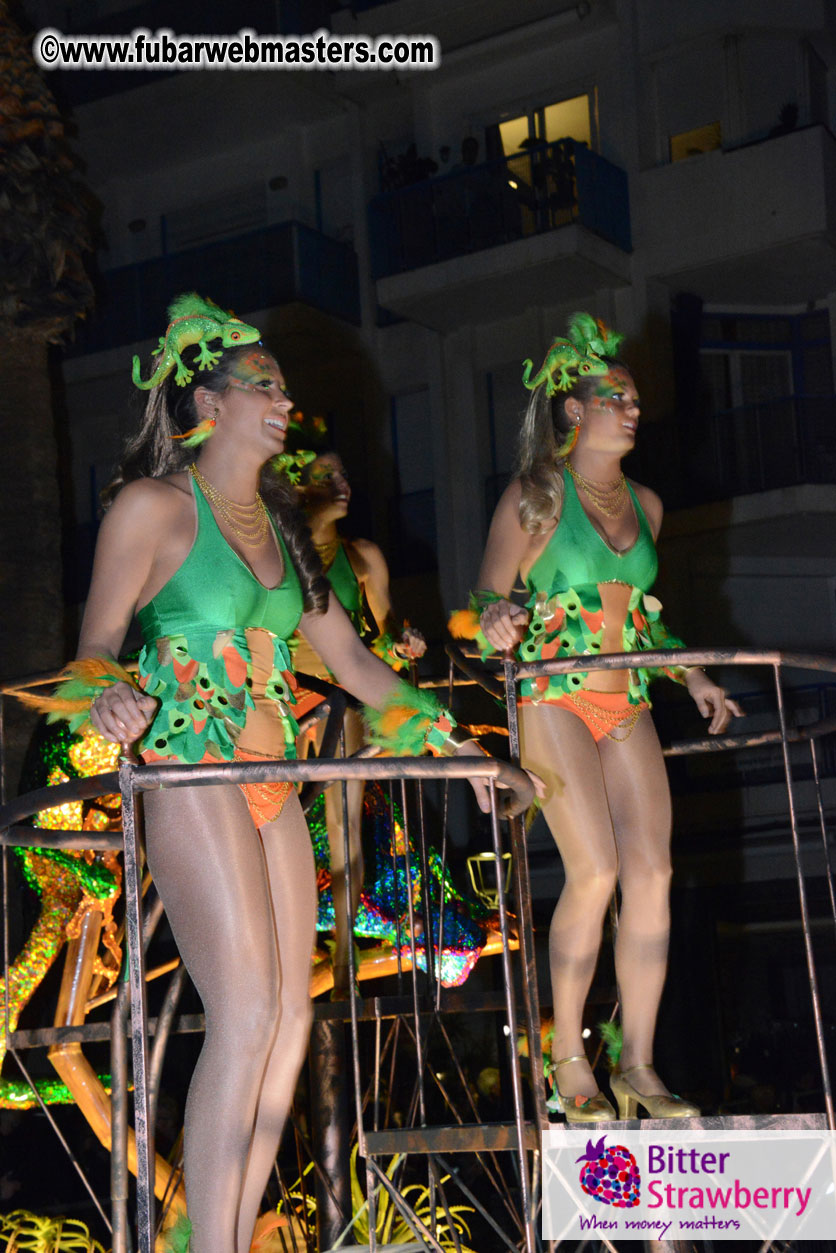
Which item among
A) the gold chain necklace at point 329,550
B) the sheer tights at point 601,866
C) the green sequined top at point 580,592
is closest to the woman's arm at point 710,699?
the green sequined top at point 580,592

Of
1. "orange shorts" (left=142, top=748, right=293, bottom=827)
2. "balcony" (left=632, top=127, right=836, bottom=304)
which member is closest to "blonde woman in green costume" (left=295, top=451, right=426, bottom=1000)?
"orange shorts" (left=142, top=748, right=293, bottom=827)

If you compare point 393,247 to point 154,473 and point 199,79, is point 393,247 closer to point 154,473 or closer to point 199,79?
point 199,79

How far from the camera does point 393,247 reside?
14.6 meters

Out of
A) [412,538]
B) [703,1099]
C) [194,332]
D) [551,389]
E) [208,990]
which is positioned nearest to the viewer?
[208,990]

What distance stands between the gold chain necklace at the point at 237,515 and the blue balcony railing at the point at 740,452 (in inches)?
412

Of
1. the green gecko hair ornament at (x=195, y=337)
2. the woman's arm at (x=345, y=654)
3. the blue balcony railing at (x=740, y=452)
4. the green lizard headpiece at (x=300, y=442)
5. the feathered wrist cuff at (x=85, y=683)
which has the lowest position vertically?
the feathered wrist cuff at (x=85, y=683)

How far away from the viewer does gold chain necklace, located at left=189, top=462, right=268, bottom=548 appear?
338 cm

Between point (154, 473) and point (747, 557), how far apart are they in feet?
37.3

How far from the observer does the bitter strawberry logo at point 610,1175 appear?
3.38 m

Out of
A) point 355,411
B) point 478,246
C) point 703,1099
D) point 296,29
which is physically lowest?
point 703,1099

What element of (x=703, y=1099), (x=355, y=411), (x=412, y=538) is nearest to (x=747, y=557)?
(x=412, y=538)

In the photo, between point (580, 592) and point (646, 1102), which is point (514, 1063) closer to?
point (646, 1102)

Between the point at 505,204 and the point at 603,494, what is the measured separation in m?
10.2

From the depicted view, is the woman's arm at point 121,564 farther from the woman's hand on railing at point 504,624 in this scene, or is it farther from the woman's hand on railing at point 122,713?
the woman's hand on railing at point 504,624
